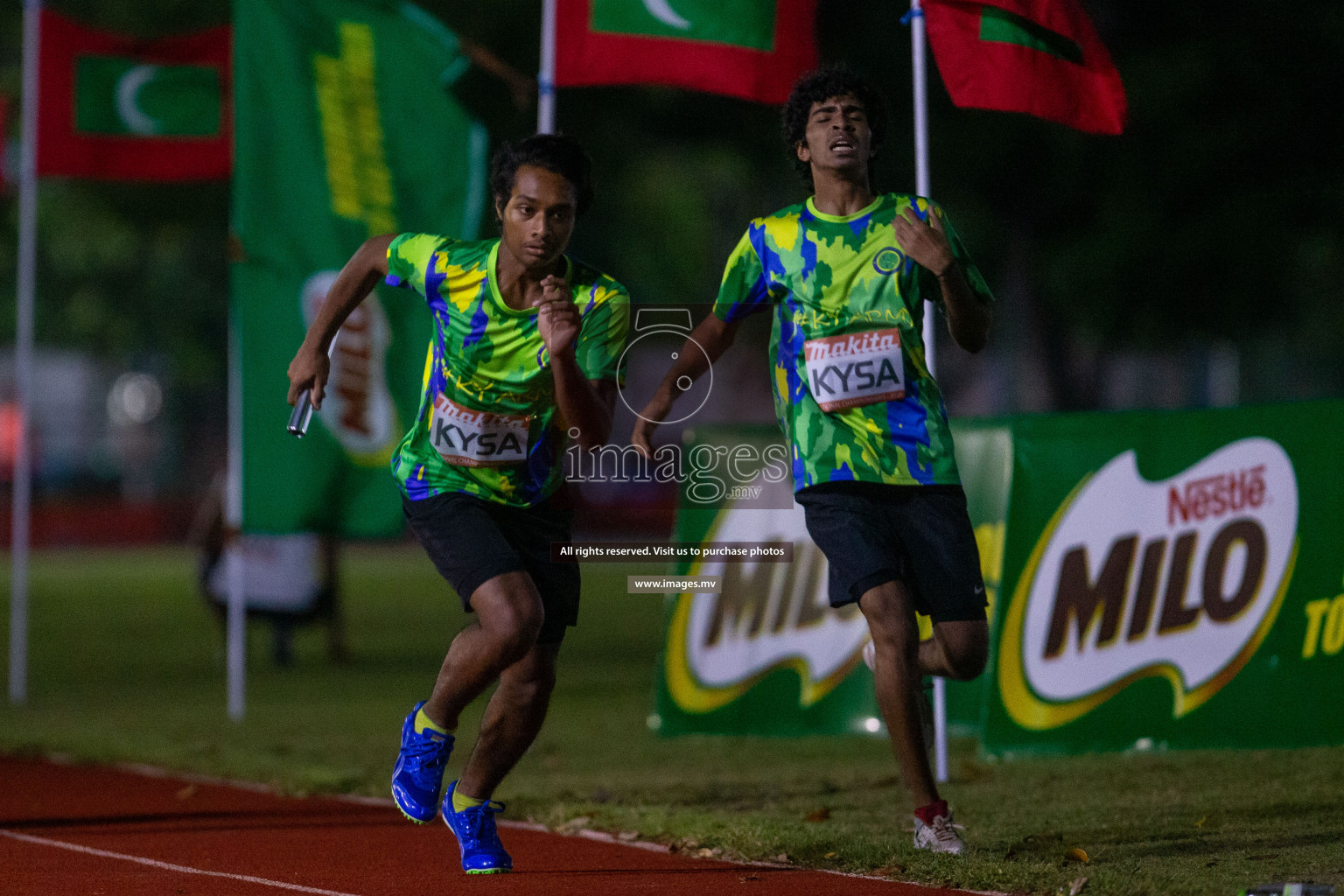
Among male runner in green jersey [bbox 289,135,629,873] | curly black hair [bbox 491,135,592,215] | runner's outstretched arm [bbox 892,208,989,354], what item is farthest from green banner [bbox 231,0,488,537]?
runner's outstretched arm [bbox 892,208,989,354]

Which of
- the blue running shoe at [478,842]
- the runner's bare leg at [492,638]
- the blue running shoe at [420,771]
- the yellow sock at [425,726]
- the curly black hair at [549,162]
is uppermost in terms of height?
the curly black hair at [549,162]

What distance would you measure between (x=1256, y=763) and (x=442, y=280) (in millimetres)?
4609

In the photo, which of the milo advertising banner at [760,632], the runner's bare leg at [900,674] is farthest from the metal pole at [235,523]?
the runner's bare leg at [900,674]

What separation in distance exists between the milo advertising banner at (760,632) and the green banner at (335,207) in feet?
6.72

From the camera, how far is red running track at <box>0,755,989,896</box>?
18.8 feet

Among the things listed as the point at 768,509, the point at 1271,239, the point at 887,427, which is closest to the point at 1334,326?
the point at 1271,239

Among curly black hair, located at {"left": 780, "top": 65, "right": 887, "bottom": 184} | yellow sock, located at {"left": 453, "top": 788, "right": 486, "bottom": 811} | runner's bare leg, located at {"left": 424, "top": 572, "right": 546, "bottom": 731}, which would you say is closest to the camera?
runner's bare leg, located at {"left": 424, "top": 572, "right": 546, "bottom": 731}

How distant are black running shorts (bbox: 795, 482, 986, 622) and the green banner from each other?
5532mm

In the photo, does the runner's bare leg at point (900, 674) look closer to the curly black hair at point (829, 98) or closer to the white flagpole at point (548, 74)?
the curly black hair at point (829, 98)

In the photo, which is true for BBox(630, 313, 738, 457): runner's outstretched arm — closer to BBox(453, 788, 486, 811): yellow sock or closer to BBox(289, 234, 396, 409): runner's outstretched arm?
BBox(289, 234, 396, 409): runner's outstretched arm

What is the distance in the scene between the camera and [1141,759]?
8.70 metres

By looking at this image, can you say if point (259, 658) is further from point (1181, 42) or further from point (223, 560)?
point (1181, 42)

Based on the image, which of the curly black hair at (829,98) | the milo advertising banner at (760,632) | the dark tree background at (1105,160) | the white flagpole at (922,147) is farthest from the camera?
the dark tree background at (1105,160)

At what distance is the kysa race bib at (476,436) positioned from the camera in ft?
19.2
